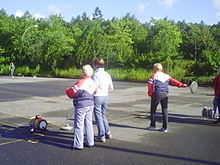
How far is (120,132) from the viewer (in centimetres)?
702

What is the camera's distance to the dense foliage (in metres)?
28.3

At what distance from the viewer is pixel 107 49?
3247 cm

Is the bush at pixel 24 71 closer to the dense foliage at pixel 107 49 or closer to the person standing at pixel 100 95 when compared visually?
the dense foliage at pixel 107 49

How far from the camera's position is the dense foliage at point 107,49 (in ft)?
92.8

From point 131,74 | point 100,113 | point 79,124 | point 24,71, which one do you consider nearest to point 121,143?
→ point 100,113

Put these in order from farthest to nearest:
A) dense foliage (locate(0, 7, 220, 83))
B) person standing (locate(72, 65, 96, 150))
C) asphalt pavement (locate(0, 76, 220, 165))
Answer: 1. dense foliage (locate(0, 7, 220, 83))
2. person standing (locate(72, 65, 96, 150))
3. asphalt pavement (locate(0, 76, 220, 165))

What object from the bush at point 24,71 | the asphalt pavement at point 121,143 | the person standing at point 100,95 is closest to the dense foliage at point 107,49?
the bush at point 24,71

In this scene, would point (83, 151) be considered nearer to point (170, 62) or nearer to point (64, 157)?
point (64, 157)

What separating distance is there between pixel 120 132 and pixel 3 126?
11.0 feet

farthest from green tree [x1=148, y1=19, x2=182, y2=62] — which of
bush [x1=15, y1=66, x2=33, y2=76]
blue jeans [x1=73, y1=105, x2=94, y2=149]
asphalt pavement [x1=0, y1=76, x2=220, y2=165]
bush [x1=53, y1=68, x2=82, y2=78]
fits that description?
blue jeans [x1=73, y1=105, x2=94, y2=149]

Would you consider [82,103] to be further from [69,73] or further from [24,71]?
[24,71]

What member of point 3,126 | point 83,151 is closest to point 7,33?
point 3,126

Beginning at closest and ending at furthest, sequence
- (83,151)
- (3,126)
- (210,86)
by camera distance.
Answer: (83,151) → (3,126) → (210,86)

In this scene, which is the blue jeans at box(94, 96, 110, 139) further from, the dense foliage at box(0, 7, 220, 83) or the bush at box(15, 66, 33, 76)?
the bush at box(15, 66, 33, 76)
